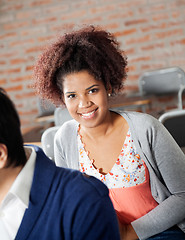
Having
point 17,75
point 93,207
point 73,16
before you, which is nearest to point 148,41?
point 73,16

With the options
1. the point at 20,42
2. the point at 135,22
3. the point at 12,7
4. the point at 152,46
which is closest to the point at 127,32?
the point at 135,22

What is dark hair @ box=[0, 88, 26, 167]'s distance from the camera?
62cm

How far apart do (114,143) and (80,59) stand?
0.35 meters

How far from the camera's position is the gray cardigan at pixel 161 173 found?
101 centimetres

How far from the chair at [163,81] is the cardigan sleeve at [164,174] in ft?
8.21

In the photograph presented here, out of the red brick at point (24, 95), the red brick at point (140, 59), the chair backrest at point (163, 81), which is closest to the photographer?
the chair backrest at point (163, 81)

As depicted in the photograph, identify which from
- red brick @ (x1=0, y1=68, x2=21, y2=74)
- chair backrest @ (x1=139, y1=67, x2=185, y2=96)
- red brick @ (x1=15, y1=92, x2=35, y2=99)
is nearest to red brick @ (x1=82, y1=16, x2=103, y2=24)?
chair backrest @ (x1=139, y1=67, x2=185, y2=96)

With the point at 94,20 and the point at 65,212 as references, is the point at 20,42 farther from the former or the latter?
the point at 65,212

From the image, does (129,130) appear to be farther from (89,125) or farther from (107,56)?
(107,56)

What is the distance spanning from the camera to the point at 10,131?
632 mm

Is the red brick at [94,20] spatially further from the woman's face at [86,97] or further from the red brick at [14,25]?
the woman's face at [86,97]

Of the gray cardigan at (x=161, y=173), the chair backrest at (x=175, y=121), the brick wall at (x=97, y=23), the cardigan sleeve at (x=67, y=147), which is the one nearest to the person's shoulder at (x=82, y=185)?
the gray cardigan at (x=161, y=173)

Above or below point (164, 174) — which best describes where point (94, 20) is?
above

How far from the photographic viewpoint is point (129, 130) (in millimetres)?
1107
